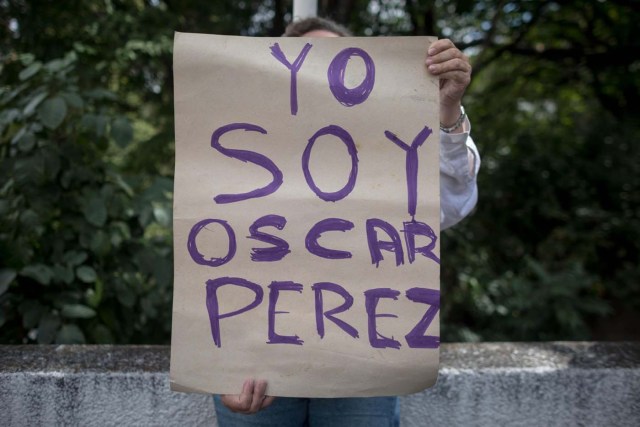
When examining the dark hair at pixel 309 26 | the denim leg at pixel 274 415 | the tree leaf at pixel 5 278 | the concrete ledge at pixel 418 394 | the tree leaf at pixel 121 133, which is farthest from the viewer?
the tree leaf at pixel 121 133

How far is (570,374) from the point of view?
1818 mm

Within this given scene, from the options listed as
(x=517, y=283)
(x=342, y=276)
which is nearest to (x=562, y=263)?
(x=517, y=283)

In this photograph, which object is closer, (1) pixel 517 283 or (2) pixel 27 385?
(2) pixel 27 385

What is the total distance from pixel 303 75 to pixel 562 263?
290 cm

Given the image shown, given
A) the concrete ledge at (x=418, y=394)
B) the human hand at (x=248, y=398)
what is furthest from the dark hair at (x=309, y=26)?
the concrete ledge at (x=418, y=394)

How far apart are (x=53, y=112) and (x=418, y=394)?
1.51 meters

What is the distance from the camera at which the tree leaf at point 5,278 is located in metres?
1.94

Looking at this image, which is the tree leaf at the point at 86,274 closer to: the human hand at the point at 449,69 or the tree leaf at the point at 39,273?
the tree leaf at the point at 39,273

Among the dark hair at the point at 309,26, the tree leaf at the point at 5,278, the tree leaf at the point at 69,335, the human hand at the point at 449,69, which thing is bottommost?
the tree leaf at the point at 69,335

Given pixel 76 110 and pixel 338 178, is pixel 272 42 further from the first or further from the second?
pixel 76 110

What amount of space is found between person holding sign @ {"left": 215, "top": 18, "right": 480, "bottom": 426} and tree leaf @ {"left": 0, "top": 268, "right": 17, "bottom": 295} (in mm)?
897

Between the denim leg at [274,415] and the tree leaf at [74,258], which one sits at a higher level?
the tree leaf at [74,258]

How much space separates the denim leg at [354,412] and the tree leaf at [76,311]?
95 cm

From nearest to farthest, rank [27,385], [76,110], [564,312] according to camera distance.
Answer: [27,385] < [76,110] < [564,312]
